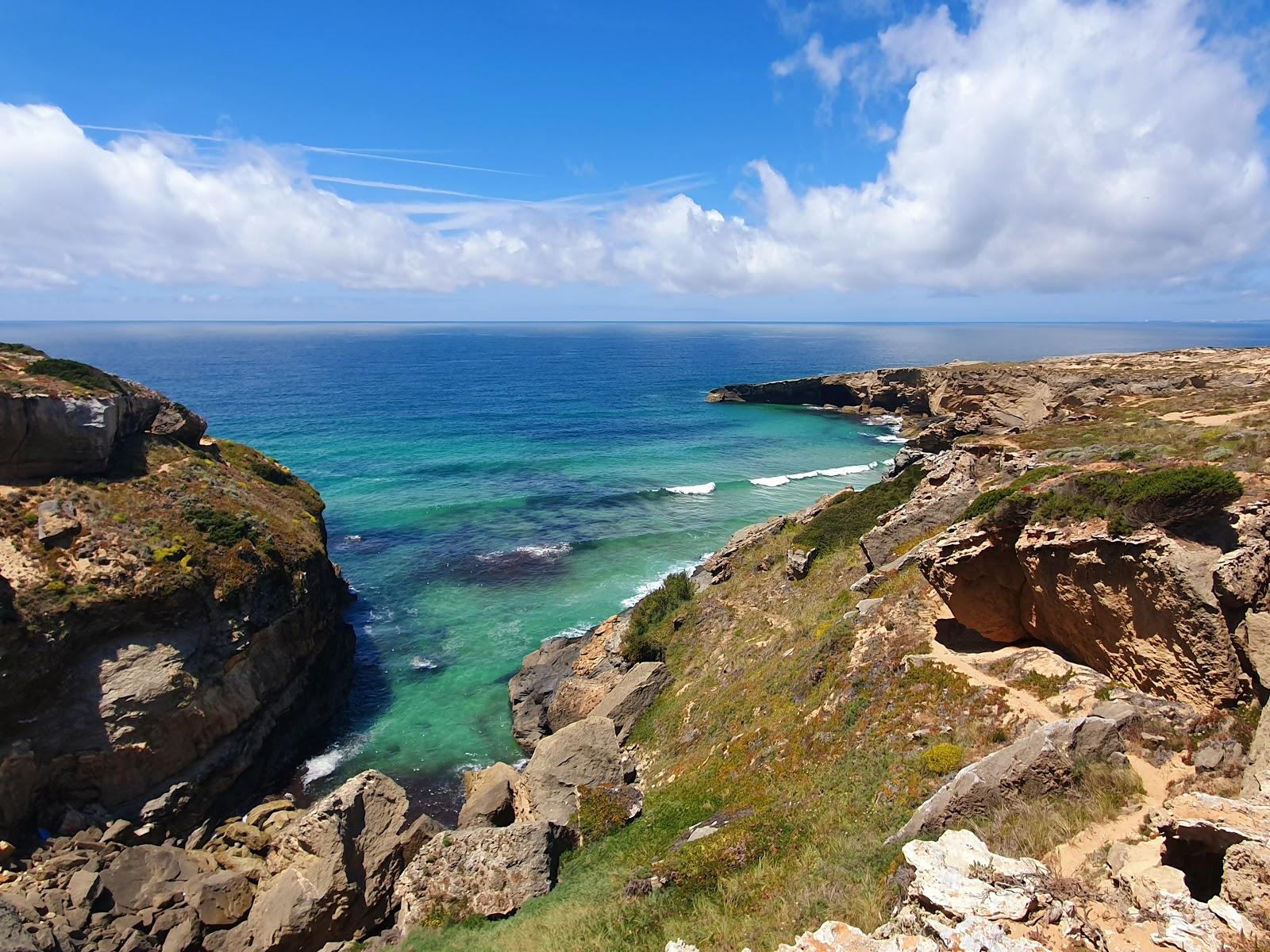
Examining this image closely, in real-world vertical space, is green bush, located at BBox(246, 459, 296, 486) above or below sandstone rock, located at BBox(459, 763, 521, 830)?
above

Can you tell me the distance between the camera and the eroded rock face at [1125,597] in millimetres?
11680

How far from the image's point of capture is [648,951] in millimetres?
10508

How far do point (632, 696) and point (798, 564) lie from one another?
1011cm

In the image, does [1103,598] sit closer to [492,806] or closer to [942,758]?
[942,758]

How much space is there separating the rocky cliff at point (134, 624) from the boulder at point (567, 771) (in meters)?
13.8

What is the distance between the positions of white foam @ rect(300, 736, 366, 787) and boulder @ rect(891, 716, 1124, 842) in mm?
25298

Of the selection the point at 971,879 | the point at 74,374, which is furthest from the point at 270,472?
the point at 971,879

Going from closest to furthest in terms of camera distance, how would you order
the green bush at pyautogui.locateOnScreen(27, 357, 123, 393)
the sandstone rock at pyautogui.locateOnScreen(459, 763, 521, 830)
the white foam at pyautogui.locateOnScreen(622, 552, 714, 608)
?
1. the sandstone rock at pyautogui.locateOnScreen(459, 763, 521, 830)
2. the green bush at pyautogui.locateOnScreen(27, 357, 123, 393)
3. the white foam at pyautogui.locateOnScreen(622, 552, 714, 608)

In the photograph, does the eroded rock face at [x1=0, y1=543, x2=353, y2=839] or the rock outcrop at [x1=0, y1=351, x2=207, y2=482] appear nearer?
the eroded rock face at [x1=0, y1=543, x2=353, y2=839]

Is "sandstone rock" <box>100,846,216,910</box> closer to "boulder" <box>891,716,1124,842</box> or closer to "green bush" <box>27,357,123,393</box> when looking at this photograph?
"boulder" <box>891,716,1124,842</box>

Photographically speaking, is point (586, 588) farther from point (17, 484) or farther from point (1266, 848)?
point (1266, 848)

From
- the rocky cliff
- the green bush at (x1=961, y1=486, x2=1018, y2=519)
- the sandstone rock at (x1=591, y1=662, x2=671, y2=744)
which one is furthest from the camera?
the sandstone rock at (x1=591, y1=662, x2=671, y2=744)

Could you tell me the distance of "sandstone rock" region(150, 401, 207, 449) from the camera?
36.3 meters

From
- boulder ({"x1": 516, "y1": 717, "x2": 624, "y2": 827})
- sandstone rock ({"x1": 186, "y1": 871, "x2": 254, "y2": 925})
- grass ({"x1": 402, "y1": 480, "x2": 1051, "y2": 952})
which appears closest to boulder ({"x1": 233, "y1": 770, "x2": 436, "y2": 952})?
sandstone rock ({"x1": 186, "y1": 871, "x2": 254, "y2": 925})
